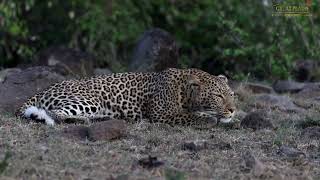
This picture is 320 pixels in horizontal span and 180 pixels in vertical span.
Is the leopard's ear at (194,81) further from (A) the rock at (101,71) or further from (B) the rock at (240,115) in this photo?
(A) the rock at (101,71)

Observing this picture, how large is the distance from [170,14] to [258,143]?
1146cm

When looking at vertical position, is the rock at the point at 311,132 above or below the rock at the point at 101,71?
below

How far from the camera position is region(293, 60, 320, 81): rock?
17.6 m

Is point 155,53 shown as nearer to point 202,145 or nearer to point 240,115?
point 240,115

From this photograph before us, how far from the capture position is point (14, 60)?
20.2 metres

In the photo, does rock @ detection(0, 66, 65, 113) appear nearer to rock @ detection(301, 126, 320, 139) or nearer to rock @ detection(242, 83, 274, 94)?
rock @ detection(242, 83, 274, 94)

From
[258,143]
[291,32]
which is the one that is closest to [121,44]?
[291,32]

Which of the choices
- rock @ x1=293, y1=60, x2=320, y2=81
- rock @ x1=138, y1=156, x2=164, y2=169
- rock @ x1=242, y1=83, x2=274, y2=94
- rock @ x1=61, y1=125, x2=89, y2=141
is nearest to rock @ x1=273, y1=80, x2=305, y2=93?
rock @ x1=242, y1=83, x2=274, y2=94

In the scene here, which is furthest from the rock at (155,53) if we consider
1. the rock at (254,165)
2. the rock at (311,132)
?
the rock at (254,165)

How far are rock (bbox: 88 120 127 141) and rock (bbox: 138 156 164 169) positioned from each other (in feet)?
4.38

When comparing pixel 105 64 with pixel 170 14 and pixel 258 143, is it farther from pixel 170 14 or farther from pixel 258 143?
pixel 258 143

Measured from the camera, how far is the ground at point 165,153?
801 cm

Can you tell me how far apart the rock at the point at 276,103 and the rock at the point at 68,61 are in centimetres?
336

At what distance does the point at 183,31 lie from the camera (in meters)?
21.3
